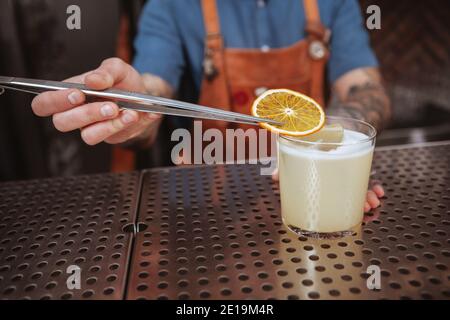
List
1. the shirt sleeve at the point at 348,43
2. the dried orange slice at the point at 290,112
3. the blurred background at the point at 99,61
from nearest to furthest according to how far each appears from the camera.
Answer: the dried orange slice at the point at 290,112
the shirt sleeve at the point at 348,43
the blurred background at the point at 99,61

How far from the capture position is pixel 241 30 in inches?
79.7

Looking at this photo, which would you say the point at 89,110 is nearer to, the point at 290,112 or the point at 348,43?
the point at 290,112

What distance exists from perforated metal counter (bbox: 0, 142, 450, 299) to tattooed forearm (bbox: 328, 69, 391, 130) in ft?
1.36

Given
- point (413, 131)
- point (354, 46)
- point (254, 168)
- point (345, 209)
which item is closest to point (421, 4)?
point (413, 131)

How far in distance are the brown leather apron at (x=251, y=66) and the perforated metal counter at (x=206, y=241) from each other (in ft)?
2.36

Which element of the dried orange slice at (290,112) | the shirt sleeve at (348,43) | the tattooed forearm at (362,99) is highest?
the shirt sleeve at (348,43)

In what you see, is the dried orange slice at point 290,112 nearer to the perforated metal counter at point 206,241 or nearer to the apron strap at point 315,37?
the perforated metal counter at point 206,241

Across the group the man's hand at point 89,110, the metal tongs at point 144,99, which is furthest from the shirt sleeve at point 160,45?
the metal tongs at point 144,99

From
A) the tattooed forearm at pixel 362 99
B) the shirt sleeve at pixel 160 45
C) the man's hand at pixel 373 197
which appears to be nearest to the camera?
the man's hand at pixel 373 197

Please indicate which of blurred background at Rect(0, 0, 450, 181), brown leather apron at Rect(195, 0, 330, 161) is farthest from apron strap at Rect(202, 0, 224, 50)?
blurred background at Rect(0, 0, 450, 181)

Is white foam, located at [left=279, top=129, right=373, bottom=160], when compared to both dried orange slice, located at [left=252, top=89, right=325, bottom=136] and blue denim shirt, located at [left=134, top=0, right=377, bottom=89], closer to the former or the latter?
dried orange slice, located at [left=252, top=89, right=325, bottom=136]

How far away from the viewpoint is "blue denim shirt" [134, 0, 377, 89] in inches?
78.6

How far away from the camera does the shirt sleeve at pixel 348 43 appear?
2.05 m

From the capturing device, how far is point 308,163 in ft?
3.08
